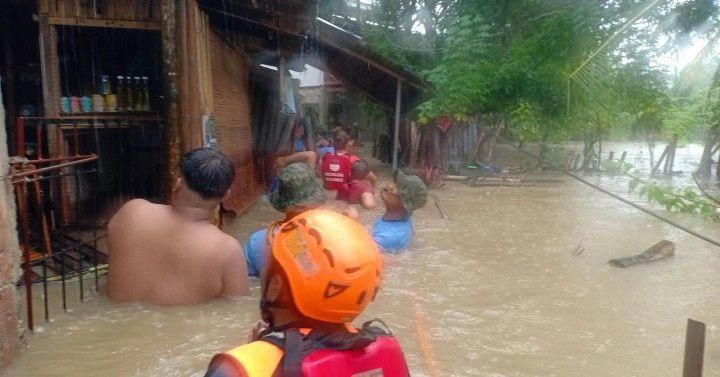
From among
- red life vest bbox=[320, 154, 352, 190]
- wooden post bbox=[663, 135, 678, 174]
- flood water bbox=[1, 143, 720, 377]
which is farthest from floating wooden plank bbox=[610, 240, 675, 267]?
wooden post bbox=[663, 135, 678, 174]

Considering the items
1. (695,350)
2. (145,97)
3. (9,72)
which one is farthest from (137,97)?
(695,350)

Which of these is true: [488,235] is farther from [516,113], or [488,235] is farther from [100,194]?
[516,113]

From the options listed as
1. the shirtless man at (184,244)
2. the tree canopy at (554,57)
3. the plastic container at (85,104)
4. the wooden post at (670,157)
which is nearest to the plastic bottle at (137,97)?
the plastic container at (85,104)

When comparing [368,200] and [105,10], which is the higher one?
[105,10]

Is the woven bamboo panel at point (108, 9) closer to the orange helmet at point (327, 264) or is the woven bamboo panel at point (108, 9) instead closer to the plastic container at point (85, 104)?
the plastic container at point (85, 104)

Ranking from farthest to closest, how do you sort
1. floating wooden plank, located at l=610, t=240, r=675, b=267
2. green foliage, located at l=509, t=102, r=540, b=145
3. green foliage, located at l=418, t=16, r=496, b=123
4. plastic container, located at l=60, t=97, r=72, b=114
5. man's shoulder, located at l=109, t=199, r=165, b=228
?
green foliage, located at l=509, t=102, r=540, b=145, green foliage, located at l=418, t=16, r=496, b=123, floating wooden plank, located at l=610, t=240, r=675, b=267, plastic container, located at l=60, t=97, r=72, b=114, man's shoulder, located at l=109, t=199, r=165, b=228

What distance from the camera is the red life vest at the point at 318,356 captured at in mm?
1146

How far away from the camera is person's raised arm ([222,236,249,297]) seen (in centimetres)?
301

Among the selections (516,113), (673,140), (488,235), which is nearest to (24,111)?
(488,235)

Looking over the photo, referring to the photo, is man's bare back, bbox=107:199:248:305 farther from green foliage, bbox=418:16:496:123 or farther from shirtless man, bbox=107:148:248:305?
green foliage, bbox=418:16:496:123

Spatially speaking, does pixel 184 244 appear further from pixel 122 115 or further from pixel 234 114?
pixel 234 114

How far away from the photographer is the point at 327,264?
1234 mm

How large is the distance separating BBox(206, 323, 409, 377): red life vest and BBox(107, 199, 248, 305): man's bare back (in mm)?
1798

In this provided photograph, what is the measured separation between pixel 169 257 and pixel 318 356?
6.58ft
